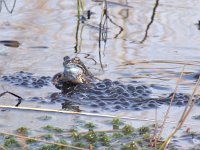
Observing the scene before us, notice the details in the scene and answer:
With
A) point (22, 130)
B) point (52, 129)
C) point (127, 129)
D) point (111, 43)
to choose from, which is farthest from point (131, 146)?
point (111, 43)

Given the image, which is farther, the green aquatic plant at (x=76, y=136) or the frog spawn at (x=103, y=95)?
the frog spawn at (x=103, y=95)

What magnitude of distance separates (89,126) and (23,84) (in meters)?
1.42

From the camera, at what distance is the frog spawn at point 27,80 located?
6.66m

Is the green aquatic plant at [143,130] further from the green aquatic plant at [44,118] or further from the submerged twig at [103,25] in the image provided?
the submerged twig at [103,25]

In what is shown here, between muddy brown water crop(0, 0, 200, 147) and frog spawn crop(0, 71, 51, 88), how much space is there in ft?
0.28

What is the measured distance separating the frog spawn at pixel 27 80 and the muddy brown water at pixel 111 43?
85 mm

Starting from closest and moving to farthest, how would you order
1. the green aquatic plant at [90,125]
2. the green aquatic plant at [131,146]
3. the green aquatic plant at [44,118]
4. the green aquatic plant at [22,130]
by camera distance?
the green aquatic plant at [131,146], the green aquatic plant at [22,130], the green aquatic plant at [90,125], the green aquatic plant at [44,118]

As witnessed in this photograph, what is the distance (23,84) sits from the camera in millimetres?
6668

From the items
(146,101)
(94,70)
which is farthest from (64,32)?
(146,101)

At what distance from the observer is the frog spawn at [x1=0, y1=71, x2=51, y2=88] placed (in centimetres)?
666

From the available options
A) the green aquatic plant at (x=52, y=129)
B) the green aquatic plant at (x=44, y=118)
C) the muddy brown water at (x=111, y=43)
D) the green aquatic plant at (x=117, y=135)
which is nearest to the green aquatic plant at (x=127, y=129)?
the green aquatic plant at (x=117, y=135)

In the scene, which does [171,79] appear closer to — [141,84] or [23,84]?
[141,84]

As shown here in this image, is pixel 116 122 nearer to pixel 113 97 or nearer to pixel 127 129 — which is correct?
pixel 127 129

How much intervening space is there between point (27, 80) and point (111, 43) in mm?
1799
